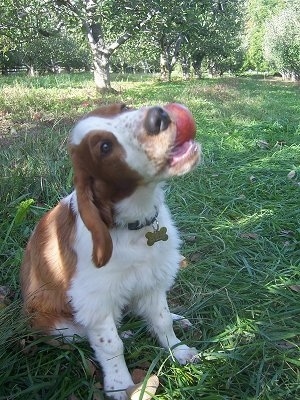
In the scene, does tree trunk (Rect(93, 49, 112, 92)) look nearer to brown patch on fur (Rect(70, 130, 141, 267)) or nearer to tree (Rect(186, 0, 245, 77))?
tree (Rect(186, 0, 245, 77))

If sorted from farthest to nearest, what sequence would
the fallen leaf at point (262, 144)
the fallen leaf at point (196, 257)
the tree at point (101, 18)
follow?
the tree at point (101, 18), the fallen leaf at point (262, 144), the fallen leaf at point (196, 257)

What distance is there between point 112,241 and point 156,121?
→ 2.02 ft

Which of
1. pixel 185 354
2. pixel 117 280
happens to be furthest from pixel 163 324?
→ pixel 117 280

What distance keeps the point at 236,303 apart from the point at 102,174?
145cm

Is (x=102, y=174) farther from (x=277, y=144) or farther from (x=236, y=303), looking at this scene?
(x=277, y=144)

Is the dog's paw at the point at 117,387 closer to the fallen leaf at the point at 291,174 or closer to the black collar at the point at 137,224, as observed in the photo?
the black collar at the point at 137,224

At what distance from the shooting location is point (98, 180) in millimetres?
1921

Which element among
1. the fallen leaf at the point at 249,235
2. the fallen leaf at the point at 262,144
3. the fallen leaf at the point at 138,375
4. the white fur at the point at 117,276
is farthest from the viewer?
the fallen leaf at the point at 262,144

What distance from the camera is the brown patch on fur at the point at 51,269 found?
2248mm

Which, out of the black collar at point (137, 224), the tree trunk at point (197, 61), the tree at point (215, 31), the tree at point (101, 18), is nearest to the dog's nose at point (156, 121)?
the black collar at point (137, 224)

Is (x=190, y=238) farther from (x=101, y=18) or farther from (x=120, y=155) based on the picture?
(x=101, y=18)

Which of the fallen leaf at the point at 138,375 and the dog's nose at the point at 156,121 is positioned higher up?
the dog's nose at the point at 156,121

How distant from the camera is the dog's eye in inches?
71.4

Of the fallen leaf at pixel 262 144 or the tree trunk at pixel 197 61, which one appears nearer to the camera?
the fallen leaf at pixel 262 144
